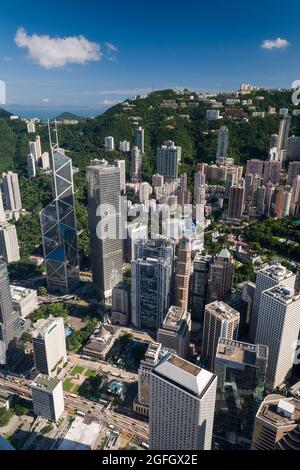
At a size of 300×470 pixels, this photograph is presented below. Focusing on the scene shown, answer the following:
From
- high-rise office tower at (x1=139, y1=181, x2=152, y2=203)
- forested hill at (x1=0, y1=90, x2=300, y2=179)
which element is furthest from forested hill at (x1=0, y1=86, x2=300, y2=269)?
high-rise office tower at (x1=139, y1=181, x2=152, y2=203)

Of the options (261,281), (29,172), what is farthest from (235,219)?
(29,172)

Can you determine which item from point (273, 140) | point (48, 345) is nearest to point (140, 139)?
point (273, 140)

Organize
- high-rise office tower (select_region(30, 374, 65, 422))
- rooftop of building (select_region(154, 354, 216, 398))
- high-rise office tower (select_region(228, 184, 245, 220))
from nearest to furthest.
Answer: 1. rooftop of building (select_region(154, 354, 216, 398))
2. high-rise office tower (select_region(30, 374, 65, 422))
3. high-rise office tower (select_region(228, 184, 245, 220))

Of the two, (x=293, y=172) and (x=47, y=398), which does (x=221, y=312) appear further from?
(x=293, y=172)

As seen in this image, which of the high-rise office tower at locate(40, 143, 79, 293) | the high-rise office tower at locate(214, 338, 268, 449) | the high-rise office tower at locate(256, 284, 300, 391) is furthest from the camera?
the high-rise office tower at locate(40, 143, 79, 293)

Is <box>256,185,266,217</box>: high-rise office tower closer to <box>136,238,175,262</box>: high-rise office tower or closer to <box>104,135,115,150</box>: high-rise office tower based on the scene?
<box>136,238,175,262</box>: high-rise office tower

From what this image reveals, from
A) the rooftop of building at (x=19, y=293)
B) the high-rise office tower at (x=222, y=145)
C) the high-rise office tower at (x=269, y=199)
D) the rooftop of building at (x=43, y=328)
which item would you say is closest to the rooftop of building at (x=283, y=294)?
the rooftop of building at (x=43, y=328)
